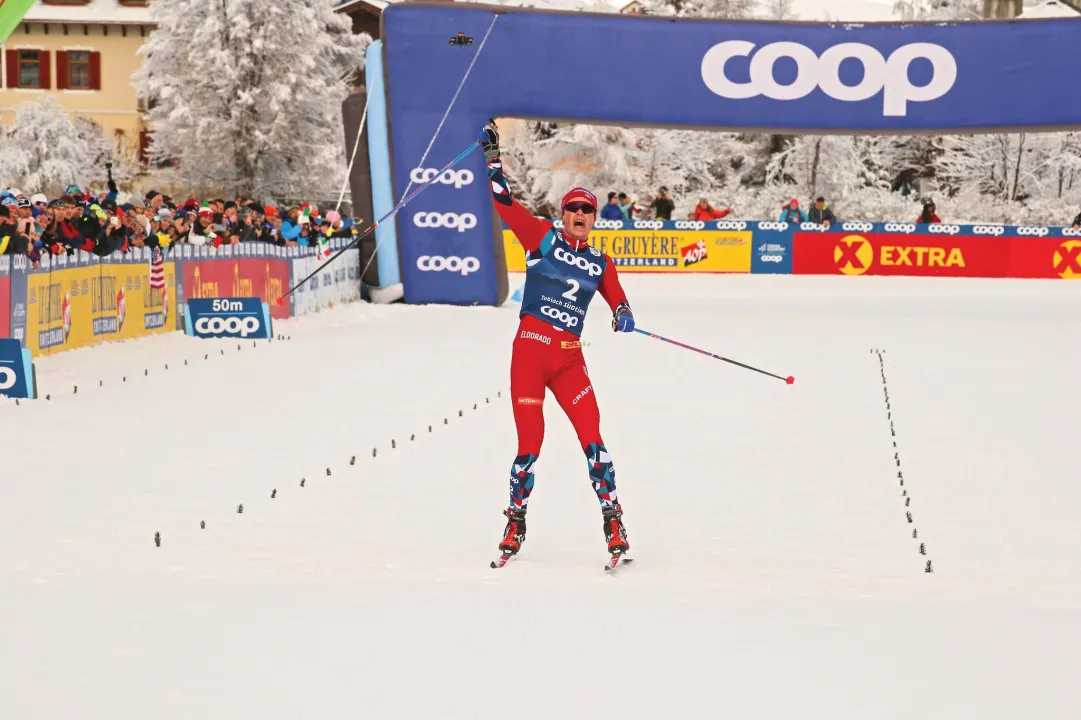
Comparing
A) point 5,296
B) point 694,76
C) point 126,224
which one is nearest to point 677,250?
point 694,76

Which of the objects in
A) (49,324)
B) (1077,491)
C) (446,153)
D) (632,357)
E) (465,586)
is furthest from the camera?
(446,153)

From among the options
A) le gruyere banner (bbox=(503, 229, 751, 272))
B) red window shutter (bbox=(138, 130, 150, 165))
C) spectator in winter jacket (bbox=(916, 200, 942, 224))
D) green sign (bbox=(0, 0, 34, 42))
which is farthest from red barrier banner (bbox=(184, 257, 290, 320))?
red window shutter (bbox=(138, 130, 150, 165))

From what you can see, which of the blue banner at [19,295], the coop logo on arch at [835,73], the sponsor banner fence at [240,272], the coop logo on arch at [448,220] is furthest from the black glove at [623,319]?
the coop logo on arch at [835,73]

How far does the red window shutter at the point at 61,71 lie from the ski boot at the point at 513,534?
5423 cm

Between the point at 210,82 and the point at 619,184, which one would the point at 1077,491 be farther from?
the point at 619,184

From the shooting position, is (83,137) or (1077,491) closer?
(1077,491)

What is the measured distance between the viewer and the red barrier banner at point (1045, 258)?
33750 millimetres

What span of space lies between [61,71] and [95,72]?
1292 mm

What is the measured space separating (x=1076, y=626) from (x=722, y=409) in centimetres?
703

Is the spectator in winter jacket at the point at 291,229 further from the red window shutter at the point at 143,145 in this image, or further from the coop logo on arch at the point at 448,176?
the red window shutter at the point at 143,145

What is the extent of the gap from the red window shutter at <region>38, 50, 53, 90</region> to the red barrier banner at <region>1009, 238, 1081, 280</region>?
38606 millimetres

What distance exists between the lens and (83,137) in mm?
53062

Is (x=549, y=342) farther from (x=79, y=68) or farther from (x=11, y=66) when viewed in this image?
(x=79, y=68)

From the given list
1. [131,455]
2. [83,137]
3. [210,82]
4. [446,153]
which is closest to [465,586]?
[131,455]
